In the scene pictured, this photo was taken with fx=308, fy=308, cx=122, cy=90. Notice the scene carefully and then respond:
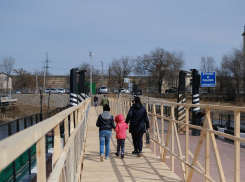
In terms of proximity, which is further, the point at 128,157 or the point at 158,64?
the point at 158,64

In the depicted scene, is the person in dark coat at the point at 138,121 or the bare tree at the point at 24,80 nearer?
the person in dark coat at the point at 138,121

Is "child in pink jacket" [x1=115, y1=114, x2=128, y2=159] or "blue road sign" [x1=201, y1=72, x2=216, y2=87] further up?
"blue road sign" [x1=201, y1=72, x2=216, y2=87]

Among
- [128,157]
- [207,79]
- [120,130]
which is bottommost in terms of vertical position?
[128,157]

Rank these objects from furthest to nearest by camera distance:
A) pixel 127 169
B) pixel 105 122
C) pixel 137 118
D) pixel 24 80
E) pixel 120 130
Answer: pixel 24 80 < pixel 137 118 < pixel 120 130 < pixel 105 122 < pixel 127 169

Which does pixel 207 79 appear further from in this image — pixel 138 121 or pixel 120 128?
pixel 120 128

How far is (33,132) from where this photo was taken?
1494 mm

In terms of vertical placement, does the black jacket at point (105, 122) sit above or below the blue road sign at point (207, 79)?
below

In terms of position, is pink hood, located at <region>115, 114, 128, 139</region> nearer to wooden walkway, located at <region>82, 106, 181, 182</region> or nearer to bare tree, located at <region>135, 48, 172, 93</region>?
wooden walkway, located at <region>82, 106, 181, 182</region>

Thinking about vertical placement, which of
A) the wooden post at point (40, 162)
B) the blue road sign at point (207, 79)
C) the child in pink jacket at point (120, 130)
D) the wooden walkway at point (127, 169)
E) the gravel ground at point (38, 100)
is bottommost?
the gravel ground at point (38, 100)

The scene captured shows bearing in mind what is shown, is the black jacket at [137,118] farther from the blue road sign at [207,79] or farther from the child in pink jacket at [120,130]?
the blue road sign at [207,79]

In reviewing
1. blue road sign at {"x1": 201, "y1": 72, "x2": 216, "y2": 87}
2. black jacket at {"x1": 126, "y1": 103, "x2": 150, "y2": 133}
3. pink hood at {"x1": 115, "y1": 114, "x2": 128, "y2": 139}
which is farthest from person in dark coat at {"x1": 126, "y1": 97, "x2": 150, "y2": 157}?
blue road sign at {"x1": 201, "y1": 72, "x2": 216, "y2": 87}

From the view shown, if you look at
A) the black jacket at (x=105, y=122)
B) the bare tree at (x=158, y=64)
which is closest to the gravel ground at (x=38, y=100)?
the bare tree at (x=158, y=64)

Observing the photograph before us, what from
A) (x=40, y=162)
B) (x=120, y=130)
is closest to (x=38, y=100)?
(x=120, y=130)

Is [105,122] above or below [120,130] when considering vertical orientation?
above
